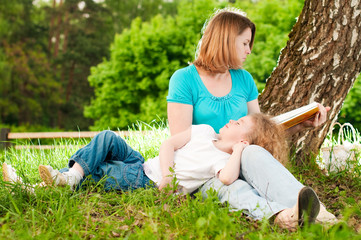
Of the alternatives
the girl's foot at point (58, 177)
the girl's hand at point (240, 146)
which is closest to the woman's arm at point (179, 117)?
the girl's hand at point (240, 146)

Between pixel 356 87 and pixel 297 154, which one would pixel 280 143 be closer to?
pixel 297 154

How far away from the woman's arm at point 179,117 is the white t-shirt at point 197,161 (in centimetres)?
20

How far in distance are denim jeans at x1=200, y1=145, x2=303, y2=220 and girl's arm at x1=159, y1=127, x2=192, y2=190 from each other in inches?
12.1

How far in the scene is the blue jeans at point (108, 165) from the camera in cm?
279

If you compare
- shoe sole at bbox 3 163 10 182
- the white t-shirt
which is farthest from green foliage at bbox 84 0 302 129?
shoe sole at bbox 3 163 10 182

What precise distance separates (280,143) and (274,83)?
4.38 feet

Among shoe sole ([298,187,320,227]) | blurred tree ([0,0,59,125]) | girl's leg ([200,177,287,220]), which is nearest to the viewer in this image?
shoe sole ([298,187,320,227])

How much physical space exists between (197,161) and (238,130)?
0.36 metres

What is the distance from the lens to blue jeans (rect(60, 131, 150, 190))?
9.16 feet

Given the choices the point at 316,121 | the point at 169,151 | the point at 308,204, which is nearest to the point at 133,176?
the point at 169,151

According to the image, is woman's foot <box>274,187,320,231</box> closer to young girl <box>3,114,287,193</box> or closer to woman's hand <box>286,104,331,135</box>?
young girl <box>3,114,287,193</box>

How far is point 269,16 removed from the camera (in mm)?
12719

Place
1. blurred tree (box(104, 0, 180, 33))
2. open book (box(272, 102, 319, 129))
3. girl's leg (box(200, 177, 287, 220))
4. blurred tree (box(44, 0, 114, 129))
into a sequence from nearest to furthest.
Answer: girl's leg (box(200, 177, 287, 220)) < open book (box(272, 102, 319, 129)) < blurred tree (box(44, 0, 114, 129)) < blurred tree (box(104, 0, 180, 33))

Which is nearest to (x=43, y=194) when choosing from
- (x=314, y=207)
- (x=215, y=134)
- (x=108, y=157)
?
(x=108, y=157)
